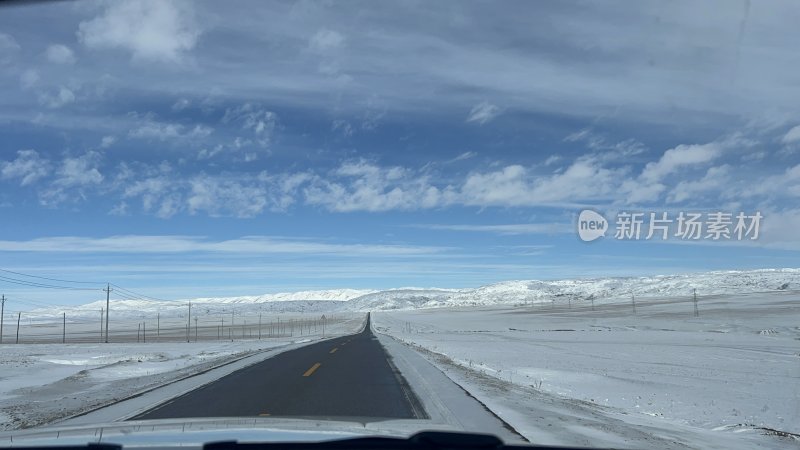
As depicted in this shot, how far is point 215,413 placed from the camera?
36.1ft

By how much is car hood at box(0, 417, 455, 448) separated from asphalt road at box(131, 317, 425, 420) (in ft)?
3.81

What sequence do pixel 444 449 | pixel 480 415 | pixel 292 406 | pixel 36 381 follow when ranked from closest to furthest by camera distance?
pixel 444 449 < pixel 480 415 < pixel 292 406 < pixel 36 381

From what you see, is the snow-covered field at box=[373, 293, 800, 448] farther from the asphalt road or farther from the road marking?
the road marking

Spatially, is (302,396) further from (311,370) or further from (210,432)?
(210,432)

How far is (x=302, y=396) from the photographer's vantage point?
13.5 m

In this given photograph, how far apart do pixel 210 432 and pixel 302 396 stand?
724 cm

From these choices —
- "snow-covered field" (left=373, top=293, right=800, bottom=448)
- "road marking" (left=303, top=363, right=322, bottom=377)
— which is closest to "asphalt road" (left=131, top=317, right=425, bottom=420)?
"road marking" (left=303, top=363, right=322, bottom=377)

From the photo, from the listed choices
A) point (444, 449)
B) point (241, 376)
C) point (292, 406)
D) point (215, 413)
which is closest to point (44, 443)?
point (444, 449)

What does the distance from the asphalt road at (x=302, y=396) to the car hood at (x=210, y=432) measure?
116cm

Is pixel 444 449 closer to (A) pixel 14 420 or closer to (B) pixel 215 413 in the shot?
(B) pixel 215 413

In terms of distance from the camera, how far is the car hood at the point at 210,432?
5.70 m

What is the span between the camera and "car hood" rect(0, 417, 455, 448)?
5.70 m

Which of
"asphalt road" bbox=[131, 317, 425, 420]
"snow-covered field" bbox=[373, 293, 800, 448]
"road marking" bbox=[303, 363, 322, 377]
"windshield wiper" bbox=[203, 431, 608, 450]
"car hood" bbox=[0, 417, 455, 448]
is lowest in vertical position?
"snow-covered field" bbox=[373, 293, 800, 448]

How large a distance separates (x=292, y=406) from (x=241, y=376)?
7.31 metres
